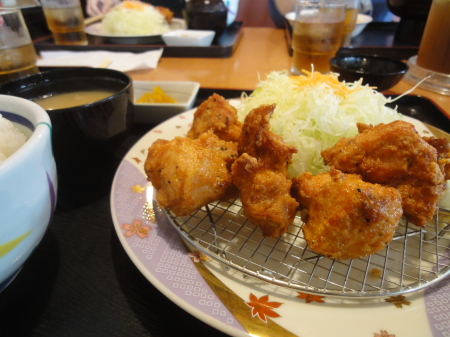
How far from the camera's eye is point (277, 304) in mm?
1061

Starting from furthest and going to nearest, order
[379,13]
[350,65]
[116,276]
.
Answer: [379,13] → [350,65] → [116,276]

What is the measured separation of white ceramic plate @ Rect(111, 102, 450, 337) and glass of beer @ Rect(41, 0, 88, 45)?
4.16m

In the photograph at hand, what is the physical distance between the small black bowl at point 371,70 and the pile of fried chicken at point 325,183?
141 cm

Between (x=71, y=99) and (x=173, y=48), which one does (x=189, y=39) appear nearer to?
(x=173, y=48)

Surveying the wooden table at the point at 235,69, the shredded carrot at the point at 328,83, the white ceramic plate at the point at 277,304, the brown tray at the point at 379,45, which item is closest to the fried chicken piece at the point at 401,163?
the white ceramic plate at the point at 277,304

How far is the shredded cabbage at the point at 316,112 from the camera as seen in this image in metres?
1.75

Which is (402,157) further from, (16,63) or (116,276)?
(16,63)

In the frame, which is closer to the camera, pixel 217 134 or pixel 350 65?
pixel 217 134

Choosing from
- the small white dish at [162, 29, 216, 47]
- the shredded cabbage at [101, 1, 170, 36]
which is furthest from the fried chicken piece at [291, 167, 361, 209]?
the shredded cabbage at [101, 1, 170, 36]

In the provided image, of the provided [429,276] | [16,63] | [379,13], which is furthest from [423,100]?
[379,13]

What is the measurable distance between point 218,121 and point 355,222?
88 cm

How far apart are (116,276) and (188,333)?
1.36ft

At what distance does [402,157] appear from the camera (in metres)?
1.24

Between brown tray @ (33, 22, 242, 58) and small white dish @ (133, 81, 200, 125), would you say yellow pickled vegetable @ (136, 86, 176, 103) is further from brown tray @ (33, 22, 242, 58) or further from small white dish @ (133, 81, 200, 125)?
brown tray @ (33, 22, 242, 58)
